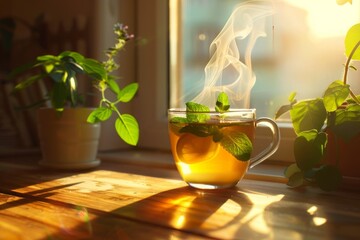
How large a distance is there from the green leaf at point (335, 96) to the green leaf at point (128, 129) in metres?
0.37

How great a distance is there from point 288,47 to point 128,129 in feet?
1.35

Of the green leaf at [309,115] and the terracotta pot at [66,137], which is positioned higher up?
the green leaf at [309,115]

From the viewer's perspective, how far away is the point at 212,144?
69 cm

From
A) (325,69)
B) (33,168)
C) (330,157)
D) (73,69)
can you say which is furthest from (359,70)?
(33,168)

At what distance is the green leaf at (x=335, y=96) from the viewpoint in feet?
2.29

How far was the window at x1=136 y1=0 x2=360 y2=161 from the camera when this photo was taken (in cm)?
93

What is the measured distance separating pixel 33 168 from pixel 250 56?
567 mm

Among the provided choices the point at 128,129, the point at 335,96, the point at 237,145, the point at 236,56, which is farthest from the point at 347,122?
the point at 128,129

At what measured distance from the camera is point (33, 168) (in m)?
1.01

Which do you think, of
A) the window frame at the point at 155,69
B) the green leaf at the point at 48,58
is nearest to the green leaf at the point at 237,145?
the green leaf at the point at 48,58

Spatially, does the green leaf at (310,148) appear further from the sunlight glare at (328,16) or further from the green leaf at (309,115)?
the sunlight glare at (328,16)

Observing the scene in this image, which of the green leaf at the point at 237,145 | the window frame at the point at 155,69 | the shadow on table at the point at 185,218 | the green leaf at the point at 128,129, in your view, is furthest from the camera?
the window frame at the point at 155,69

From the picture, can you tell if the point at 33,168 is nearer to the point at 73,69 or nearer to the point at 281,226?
the point at 73,69

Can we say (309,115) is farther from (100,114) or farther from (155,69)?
(155,69)
